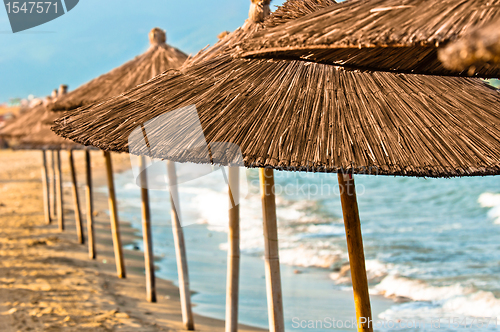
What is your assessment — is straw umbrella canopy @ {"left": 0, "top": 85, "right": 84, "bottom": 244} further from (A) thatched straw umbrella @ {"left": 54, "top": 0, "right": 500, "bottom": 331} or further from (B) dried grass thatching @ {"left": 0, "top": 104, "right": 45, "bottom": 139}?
(A) thatched straw umbrella @ {"left": 54, "top": 0, "right": 500, "bottom": 331}

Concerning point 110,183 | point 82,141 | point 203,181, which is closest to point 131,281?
point 110,183

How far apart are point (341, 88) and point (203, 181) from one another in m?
19.5

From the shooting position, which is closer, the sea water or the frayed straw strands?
the frayed straw strands

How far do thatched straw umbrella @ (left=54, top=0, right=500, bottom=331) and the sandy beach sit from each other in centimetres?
300

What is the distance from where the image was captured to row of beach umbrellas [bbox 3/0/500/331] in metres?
1.41

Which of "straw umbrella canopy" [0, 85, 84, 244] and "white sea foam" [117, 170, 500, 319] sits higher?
"straw umbrella canopy" [0, 85, 84, 244]

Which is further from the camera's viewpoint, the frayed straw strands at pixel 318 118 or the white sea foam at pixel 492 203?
the white sea foam at pixel 492 203

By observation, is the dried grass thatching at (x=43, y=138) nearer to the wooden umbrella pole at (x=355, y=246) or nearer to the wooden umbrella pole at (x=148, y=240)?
the wooden umbrella pole at (x=148, y=240)

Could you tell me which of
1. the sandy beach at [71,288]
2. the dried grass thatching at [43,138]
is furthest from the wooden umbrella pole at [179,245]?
the dried grass thatching at [43,138]

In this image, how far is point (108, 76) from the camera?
4832 millimetres

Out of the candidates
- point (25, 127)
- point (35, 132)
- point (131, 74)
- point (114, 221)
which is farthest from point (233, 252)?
point (25, 127)

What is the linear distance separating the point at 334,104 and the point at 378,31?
744 millimetres

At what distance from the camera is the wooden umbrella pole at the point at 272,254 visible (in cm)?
289

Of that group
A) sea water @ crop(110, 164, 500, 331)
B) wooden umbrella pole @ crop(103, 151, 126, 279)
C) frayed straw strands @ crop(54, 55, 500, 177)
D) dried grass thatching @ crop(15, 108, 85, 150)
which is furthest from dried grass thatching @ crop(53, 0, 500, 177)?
dried grass thatching @ crop(15, 108, 85, 150)
